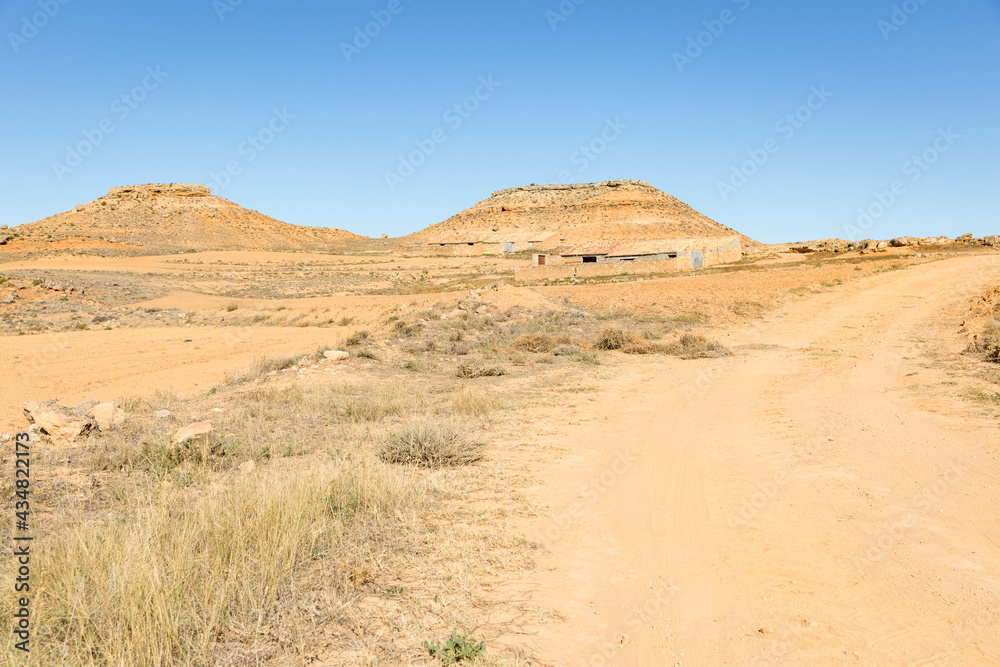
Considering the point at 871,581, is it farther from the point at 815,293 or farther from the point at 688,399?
the point at 815,293

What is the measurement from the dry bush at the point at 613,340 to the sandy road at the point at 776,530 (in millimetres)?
4766

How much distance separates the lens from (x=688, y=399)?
386 inches

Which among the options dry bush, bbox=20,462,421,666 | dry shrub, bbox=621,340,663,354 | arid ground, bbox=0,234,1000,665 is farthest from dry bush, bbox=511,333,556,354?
dry bush, bbox=20,462,421,666

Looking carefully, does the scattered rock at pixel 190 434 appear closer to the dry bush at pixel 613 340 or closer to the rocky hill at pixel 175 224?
the dry bush at pixel 613 340

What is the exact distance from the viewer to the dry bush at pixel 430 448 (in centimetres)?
664

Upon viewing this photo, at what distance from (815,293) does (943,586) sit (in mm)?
26279

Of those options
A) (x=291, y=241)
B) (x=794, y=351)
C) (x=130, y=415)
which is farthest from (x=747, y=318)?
(x=291, y=241)

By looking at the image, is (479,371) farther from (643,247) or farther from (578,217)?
(578,217)

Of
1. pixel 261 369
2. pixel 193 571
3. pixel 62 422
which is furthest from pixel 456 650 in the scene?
pixel 261 369

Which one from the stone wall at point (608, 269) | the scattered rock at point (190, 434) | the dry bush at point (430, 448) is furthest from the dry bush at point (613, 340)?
the stone wall at point (608, 269)

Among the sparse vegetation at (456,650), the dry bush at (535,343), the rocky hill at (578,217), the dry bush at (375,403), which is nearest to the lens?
the sparse vegetation at (456,650)

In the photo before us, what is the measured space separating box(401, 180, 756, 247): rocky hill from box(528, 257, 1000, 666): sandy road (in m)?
83.2

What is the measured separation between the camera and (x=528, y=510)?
5430 mm

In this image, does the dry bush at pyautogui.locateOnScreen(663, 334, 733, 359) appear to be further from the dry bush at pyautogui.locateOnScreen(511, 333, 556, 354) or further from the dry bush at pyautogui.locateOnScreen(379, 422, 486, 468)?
the dry bush at pyautogui.locateOnScreen(379, 422, 486, 468)
